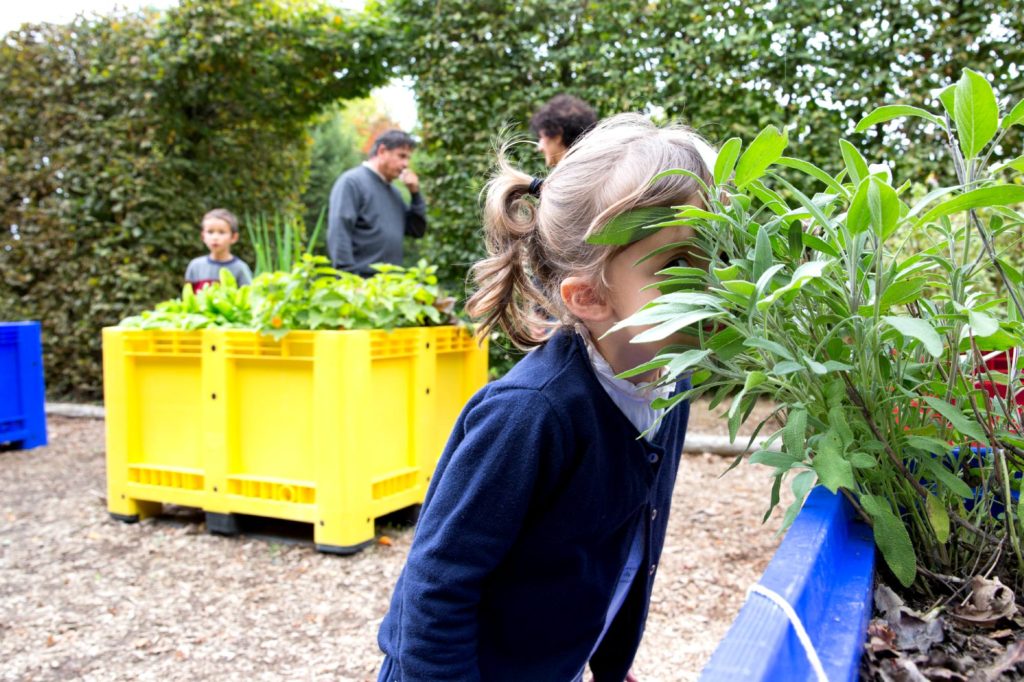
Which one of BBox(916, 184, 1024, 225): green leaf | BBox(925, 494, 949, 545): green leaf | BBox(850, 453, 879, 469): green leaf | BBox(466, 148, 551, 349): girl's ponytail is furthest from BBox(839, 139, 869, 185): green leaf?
BBox(466, 148, 551, 349): girl's ponytail

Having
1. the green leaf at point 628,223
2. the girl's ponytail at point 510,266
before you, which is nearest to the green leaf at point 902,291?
the green leaf at point 628,223

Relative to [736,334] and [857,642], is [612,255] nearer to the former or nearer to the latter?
[736,334]

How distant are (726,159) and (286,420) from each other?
10.2 feet

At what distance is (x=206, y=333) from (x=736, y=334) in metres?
Answer: 3.35

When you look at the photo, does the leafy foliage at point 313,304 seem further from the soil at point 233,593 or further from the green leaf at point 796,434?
the green leaf at point 796,434

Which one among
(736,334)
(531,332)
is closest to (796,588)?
(736,334)

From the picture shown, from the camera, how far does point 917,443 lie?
100 cm

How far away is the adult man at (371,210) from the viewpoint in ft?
15.8

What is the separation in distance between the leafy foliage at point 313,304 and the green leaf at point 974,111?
9.64 feet

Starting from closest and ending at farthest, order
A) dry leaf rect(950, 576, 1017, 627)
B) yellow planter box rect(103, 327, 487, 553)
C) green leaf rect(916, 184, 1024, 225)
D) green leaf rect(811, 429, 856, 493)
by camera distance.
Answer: green leaf rect(916, 184, 1024, 225) → green leaf rect(811, 429, 856, 493) → dry leaf rect(950, 576, 1017, 627) → yellow planter box rect(103, 327, 487, 553)

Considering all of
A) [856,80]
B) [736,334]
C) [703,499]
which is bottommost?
[703,499]

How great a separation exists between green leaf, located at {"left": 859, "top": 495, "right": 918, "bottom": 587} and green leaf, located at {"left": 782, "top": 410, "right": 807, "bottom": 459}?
16 cm

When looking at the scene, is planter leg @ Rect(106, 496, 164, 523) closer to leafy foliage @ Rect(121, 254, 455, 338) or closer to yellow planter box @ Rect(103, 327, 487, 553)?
yellow planter box @ Rect(103, 327, 487, 553)

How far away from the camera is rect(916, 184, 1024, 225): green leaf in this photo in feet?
2.46
